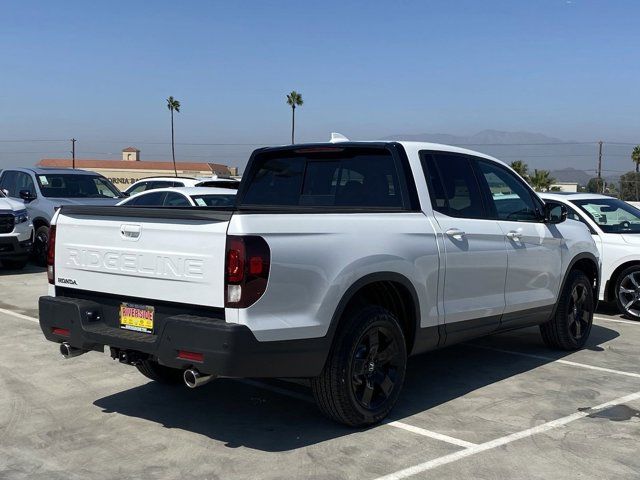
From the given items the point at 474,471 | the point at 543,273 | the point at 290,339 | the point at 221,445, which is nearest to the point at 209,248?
the point at 290,339

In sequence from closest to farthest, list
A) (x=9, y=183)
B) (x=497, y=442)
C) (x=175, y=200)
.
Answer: (x=497, y=442), (x=175, y=200), (x=9, y=183)

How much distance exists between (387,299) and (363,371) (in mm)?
617

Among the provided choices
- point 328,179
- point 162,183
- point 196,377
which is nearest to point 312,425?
point 196,377

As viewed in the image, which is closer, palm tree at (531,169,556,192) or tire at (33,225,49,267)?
tire at (33,225,49,267)

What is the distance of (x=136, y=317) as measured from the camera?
4.50 metres

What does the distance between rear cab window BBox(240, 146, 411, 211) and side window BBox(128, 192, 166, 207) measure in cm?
625

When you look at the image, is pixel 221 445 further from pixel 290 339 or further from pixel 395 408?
pixel 395 408

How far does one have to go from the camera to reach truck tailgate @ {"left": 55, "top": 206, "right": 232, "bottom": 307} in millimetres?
4105

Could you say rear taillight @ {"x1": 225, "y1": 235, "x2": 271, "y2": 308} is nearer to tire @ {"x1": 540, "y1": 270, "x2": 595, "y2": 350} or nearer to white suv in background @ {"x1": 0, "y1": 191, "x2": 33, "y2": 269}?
tire @ {"x1": 540, "y1": 270, "x2": 595, "y2": 350}

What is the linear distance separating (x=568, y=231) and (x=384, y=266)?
3.01m

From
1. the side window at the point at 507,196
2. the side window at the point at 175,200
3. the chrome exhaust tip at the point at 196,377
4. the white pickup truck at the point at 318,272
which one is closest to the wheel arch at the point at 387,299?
the white pickup truck at the point at 318,272

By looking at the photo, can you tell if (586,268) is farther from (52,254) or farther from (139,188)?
(139,188)

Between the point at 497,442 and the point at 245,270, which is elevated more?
the point at 245,270

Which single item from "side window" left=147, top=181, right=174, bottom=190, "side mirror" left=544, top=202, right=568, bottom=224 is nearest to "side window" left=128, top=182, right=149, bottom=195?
"side window" left=147, top=181, right=174, bottom=190
